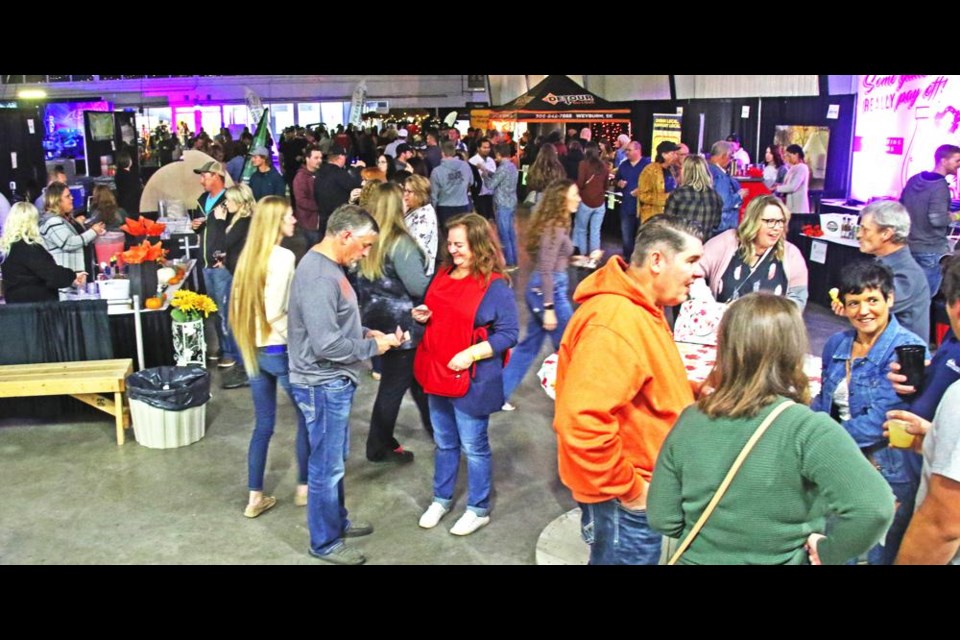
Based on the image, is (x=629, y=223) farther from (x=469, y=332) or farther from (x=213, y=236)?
(x=469, y=332)

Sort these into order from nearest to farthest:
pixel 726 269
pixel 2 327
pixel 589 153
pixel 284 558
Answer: pixel 284 558, pixel 726 269, pixel 2 327, pixel 589 153

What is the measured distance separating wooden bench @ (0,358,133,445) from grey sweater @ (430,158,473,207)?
515 centimetres

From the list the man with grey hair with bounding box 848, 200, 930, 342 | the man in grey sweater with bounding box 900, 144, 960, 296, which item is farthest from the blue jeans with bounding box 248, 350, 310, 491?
the man in grey sweater with bounding box 900, 144, 960, 296

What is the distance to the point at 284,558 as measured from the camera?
4066 millimetres

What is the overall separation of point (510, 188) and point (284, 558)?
24.0 feet

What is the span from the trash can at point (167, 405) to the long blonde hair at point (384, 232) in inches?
61.5

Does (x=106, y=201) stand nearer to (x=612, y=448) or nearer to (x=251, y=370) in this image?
(x=251, y=370)

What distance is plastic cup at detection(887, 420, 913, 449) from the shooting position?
8.55 ft

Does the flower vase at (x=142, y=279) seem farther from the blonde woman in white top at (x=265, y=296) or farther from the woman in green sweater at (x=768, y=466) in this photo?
the woman in green sweater at (x=768, y=466)

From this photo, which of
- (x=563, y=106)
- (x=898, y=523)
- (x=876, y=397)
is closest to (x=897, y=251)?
(x=876, y=397)

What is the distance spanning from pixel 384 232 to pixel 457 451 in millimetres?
1196

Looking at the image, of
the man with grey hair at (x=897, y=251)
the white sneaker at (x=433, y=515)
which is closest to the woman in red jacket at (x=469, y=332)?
the white sneaker at (x=433, y=515)

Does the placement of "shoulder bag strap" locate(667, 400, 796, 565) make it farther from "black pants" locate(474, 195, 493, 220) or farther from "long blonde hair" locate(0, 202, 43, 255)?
"black pants" locate(474, 195, 493, 220)
